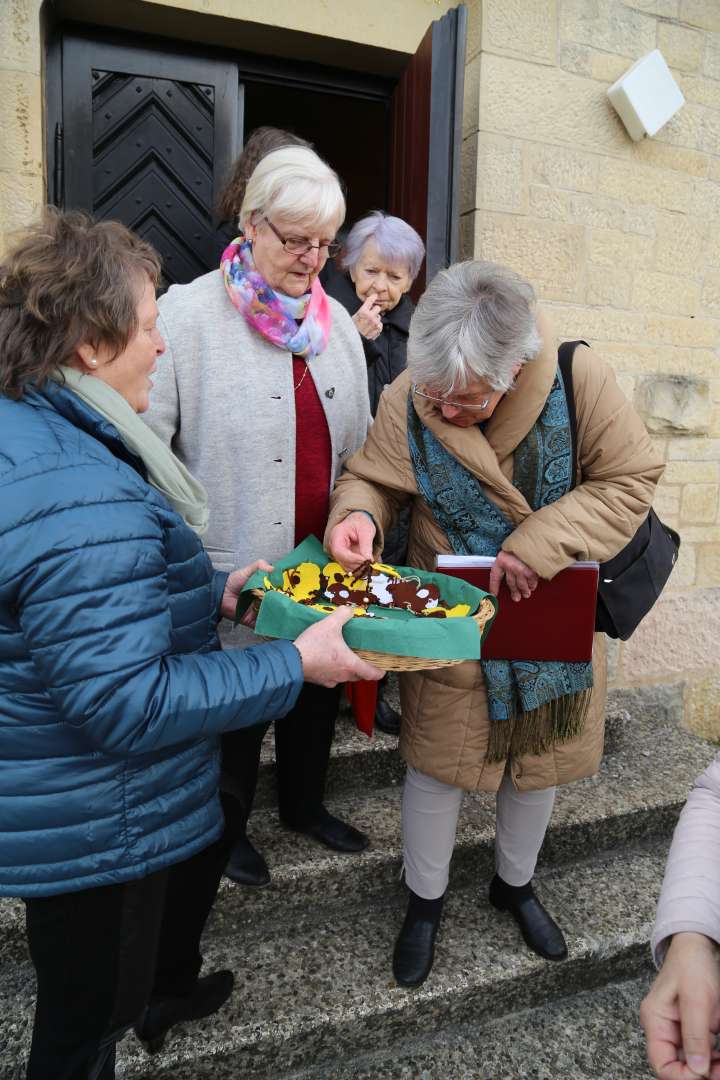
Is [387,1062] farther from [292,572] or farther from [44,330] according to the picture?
[44,330]

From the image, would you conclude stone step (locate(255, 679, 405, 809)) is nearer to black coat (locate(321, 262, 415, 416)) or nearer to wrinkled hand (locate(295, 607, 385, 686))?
black coat (locate(321, 262, 415, 416))

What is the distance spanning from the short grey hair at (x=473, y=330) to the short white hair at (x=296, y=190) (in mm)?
390

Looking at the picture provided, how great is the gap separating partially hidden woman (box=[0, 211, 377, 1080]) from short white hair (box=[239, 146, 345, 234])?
1.95ft

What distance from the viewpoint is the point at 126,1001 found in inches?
56.4

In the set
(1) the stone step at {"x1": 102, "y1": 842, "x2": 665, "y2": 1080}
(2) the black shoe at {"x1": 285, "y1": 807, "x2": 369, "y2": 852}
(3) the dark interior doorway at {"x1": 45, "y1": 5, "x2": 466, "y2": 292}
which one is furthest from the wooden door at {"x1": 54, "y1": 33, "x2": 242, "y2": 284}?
(1) the stone step at {"x1": 102, "y1": 842, "x2": 665, "y2": 1080}

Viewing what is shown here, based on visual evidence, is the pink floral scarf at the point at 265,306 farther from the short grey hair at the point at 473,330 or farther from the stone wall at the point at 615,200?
the stone wall at the point at 615,200

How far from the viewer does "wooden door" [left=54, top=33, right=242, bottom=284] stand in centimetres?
336

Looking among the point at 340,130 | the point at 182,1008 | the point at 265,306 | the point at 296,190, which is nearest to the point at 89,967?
the point at 182,1008

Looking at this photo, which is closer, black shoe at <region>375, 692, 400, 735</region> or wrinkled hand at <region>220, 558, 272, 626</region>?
wrinkled hand at <region>220, 558, 272, 626</region>

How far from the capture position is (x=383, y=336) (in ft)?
9.57

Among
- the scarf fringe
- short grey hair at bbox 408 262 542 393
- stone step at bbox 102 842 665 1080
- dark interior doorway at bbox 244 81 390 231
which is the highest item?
dark interior doorway at bbox 244 81 390 231

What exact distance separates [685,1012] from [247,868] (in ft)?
5.47

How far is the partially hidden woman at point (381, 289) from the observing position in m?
2.80

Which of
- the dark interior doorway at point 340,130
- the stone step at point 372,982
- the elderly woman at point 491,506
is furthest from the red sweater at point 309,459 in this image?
the dark interior doorway at point 340,130
